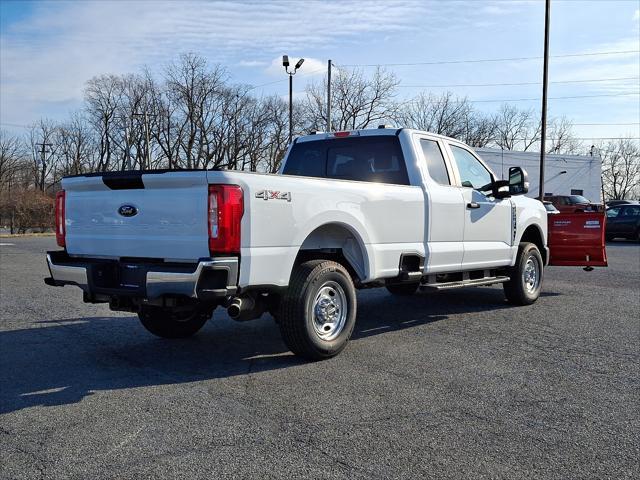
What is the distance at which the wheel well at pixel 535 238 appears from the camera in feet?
30.2

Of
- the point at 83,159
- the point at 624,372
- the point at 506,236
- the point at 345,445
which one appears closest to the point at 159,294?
the point at 345,445

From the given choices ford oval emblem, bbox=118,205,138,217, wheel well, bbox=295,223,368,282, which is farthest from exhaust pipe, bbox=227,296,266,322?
ford oval emblem, bbox=118,205,138,217

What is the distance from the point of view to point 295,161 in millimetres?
7738

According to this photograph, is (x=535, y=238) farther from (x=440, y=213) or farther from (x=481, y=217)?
(x=440, y=213)

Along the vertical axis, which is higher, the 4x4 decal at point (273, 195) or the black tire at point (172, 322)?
the 4x4 decal at point (273, 195)

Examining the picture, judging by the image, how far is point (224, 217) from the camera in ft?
15.0

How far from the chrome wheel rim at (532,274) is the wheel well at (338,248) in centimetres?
384

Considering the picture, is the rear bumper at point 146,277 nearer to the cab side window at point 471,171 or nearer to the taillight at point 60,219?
the taillight at point 60,219

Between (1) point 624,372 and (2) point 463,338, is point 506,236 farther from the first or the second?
(1) point 624,372

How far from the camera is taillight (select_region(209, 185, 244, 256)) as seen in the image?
457cm

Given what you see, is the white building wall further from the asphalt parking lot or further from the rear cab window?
the rear cab window

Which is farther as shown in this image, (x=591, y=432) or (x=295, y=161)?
(x=295, y=161)

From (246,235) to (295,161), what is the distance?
3206 mm

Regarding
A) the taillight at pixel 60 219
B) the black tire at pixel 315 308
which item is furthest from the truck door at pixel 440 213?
the taillight at pixel 60 219
